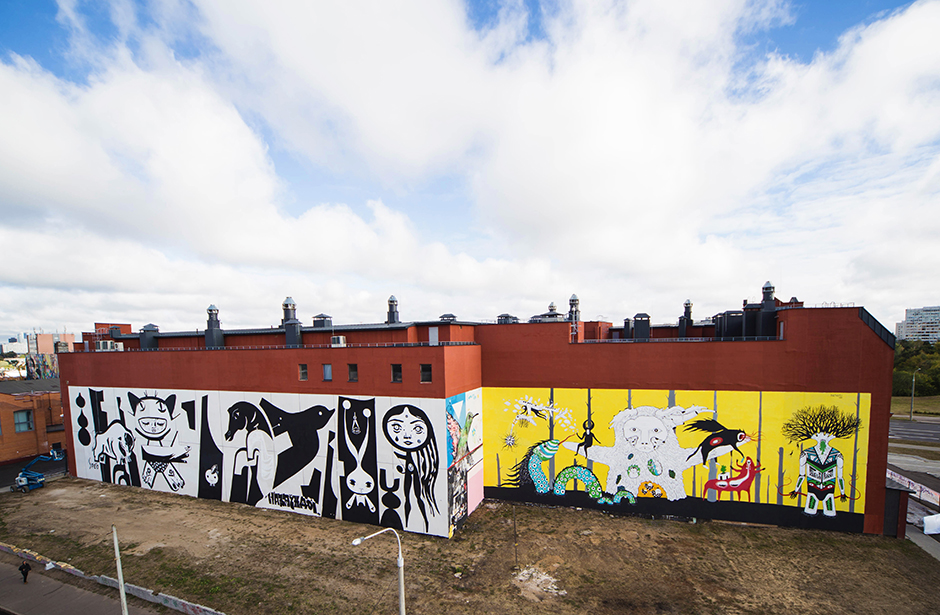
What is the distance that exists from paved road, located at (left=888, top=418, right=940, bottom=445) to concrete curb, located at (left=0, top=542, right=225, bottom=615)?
72679 mm

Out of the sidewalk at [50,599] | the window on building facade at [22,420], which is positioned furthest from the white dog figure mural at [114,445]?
the window on building facade at [22,420]

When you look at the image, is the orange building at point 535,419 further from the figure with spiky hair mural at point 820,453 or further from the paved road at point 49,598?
the paved road at point 49,598

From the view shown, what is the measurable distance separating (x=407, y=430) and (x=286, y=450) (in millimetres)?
10386

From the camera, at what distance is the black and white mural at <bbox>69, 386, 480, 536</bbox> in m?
24.4

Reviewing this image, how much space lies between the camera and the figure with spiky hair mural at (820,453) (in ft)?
77.4

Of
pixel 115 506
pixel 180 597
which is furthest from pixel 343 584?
pixel 115 506

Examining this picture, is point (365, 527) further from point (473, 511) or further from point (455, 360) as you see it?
point (455, 360)

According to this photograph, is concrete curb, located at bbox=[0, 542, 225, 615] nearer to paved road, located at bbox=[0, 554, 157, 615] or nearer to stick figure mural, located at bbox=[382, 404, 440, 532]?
paved road, located at bbox=[0, 554, 157, 615]

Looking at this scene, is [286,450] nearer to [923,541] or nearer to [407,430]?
[407,430]

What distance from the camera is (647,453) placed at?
85.3ft

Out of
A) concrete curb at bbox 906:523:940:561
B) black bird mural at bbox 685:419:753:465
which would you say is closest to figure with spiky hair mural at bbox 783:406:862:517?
black bird mural at bbox 685:419:753:465

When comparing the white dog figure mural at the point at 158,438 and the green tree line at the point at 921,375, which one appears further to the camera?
the green tree line at the point at 921,375

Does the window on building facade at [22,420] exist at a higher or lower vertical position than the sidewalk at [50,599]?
higher

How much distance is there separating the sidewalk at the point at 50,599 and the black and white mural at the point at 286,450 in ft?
32.5
